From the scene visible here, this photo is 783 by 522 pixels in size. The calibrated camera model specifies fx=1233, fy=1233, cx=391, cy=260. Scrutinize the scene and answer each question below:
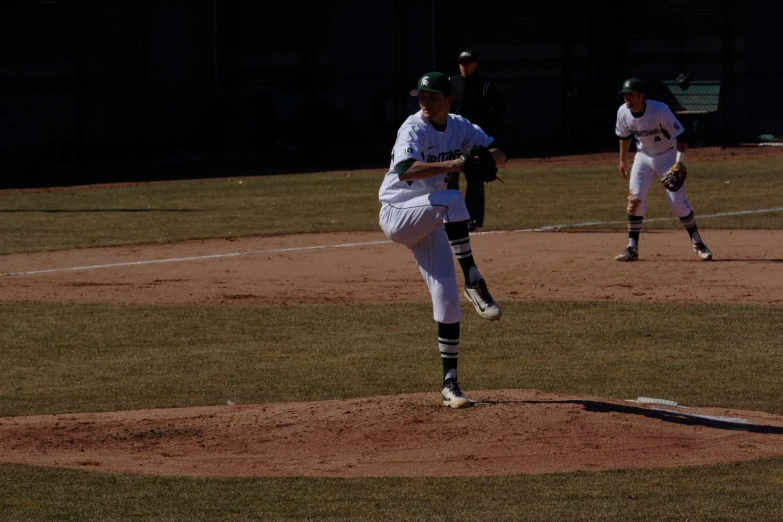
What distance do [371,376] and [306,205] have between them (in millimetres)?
13309

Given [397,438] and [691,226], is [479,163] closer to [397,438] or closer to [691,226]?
[397,438]

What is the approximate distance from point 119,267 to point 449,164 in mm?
8820

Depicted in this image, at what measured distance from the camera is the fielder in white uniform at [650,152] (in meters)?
14.4

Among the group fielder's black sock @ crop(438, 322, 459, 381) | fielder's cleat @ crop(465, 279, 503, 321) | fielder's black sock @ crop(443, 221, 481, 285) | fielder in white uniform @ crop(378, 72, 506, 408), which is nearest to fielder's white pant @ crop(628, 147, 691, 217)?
fielder's black sock @ crop(443, 221, 481, 285)

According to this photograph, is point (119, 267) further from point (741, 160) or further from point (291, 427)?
point (741, 160)

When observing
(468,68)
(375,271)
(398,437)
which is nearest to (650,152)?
(468,68)

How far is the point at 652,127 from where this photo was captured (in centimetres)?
1455

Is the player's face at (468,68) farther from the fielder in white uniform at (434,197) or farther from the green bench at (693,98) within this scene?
the green bench at (693,98)

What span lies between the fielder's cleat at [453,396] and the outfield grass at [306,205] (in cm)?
1098

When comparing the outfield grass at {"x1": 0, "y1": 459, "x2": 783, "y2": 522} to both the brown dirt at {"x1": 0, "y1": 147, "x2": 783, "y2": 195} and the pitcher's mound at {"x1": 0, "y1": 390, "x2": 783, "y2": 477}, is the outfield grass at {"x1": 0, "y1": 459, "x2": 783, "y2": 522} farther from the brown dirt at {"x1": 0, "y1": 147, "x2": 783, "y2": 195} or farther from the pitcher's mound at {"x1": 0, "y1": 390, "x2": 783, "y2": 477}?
the brown dirt at {"x1": 0, "y1": 147, "x2": 783, "y2": 195}

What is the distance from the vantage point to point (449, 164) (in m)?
7.47

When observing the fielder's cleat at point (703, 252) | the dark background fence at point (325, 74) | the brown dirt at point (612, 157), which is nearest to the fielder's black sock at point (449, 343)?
the fielder's cleat at point (703, 252)

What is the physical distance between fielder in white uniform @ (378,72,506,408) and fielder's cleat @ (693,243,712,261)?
711cm

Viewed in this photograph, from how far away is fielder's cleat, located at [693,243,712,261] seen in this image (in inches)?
574
